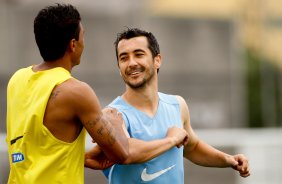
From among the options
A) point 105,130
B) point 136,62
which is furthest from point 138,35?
point 105,130

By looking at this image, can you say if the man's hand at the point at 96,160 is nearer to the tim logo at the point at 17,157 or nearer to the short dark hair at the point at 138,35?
the tim logo at the point at 17,157

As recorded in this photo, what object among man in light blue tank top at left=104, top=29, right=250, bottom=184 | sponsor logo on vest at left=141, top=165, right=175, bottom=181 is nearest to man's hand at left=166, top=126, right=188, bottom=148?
man in light blue tank top at left=104, top=29, right=250, bottom=184

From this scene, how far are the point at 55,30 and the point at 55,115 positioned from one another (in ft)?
1.62

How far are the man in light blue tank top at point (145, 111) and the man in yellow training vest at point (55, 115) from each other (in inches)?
19.7

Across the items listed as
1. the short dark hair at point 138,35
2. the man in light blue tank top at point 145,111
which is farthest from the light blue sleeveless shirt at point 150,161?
the short dark hair at point 138,35

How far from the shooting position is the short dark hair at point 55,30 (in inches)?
210

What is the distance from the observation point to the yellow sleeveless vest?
5.24 meters

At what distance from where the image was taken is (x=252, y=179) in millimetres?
12203

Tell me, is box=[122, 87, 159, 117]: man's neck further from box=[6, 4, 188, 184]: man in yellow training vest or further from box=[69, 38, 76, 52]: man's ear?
box=[69, 38, 76, 52]: man's ear

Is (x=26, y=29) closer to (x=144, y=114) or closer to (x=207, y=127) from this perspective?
(x=207, y=127)

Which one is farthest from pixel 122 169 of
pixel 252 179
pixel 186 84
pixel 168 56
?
pixel 168 56

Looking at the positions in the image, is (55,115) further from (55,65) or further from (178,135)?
(178,135)

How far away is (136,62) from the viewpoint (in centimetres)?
608

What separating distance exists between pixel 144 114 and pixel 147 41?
0.50 meters
